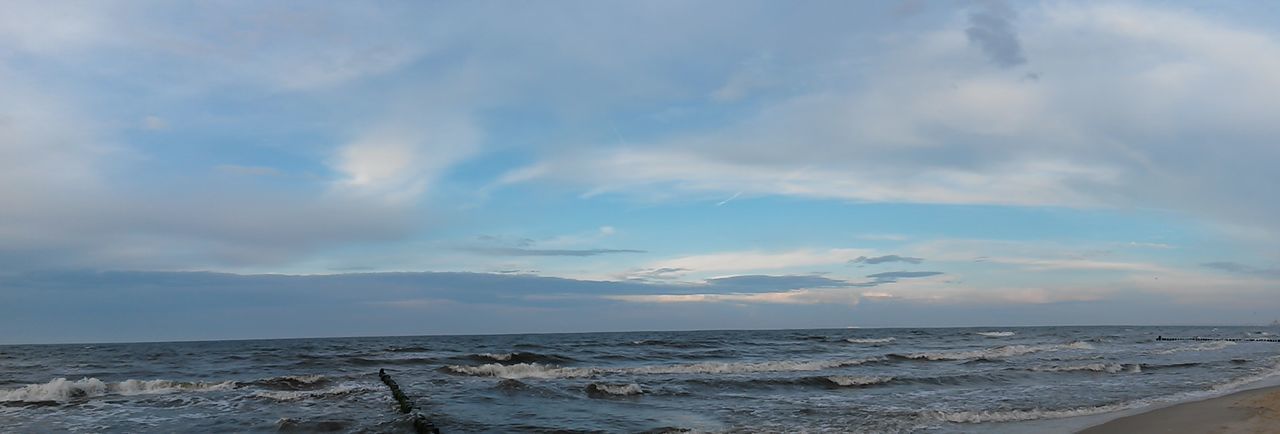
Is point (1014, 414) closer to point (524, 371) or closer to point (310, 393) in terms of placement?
point (310, 393)

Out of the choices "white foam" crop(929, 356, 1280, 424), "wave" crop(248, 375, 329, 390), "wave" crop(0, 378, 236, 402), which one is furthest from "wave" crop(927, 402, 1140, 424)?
"wave" crop(0, 378, 236, 402)

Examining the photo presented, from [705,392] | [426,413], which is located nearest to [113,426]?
[426,413]

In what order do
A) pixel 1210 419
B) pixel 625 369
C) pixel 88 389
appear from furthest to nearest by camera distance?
pixel 625 369 → pixel 88 389 → pixel 1210 419

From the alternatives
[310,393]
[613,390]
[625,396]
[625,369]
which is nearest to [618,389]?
[613,390]

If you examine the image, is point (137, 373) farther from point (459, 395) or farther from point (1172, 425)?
point (1172, 425)

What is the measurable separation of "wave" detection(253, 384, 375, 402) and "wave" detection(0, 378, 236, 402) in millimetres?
3516

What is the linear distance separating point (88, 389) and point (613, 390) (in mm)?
17274

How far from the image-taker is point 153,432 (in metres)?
15.8

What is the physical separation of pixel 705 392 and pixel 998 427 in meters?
9.38

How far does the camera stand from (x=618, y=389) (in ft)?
73.9

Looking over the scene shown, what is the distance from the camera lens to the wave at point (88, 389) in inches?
881

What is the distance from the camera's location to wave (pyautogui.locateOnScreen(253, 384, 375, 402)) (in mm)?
20969

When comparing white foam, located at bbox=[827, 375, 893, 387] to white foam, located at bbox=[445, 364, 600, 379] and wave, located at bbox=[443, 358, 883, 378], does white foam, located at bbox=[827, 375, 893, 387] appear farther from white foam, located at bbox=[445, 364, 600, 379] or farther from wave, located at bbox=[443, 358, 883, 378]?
white foam, located at bbox=[445, 364, 600, 379]

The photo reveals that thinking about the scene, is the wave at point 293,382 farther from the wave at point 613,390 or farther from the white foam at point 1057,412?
the white foam at point 1057,412
